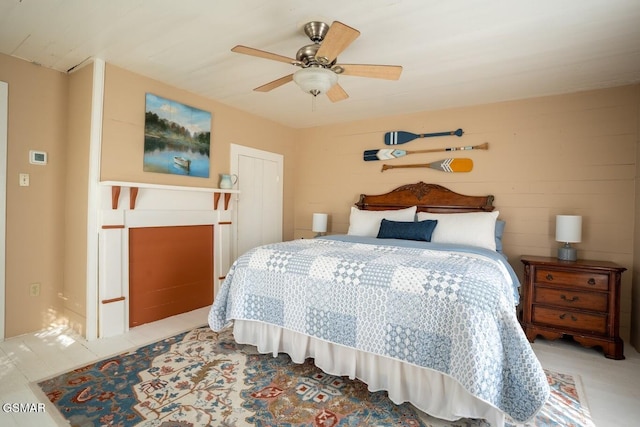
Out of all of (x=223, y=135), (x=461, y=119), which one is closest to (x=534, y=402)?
(x=461, y=119)

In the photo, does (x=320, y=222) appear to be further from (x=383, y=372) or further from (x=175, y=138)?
(x=383, y=372)

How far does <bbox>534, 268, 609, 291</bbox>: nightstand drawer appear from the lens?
8.42ft

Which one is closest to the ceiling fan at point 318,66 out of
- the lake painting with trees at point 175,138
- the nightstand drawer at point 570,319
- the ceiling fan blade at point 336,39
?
the ceiling fan blade at point 336,39

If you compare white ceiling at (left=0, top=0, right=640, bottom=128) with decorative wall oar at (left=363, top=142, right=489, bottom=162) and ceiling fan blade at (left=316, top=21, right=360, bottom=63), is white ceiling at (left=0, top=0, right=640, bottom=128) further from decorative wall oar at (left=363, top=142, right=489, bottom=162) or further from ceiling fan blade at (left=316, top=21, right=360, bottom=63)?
decorative wall oar at (left=363, top=142, right=489, bottom=162)

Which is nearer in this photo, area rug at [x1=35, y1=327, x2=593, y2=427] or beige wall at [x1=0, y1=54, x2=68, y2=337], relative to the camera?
area rug at [x1=35, y1=327, x2=593, y2=427]

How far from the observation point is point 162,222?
311 cm

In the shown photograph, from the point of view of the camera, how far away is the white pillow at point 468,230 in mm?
2984

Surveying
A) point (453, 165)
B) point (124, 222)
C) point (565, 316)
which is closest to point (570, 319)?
point (565, 316)

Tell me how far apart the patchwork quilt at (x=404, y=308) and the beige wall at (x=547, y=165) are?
4.39 feet

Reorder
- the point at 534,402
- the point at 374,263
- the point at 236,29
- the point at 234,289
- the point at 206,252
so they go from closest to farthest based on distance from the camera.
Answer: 1. the point at 534,402
2. the point at 374,263
3. the point at 236,29
4. the point at 234,289
5. the point at 206,252

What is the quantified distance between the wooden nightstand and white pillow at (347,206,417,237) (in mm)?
1183

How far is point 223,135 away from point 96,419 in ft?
9.39

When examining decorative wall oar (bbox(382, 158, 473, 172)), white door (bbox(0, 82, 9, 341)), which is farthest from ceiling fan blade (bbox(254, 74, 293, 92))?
decorative wall oar (bbox(382, 158, 473, 172))

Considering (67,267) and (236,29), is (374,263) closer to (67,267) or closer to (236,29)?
(236,29)
